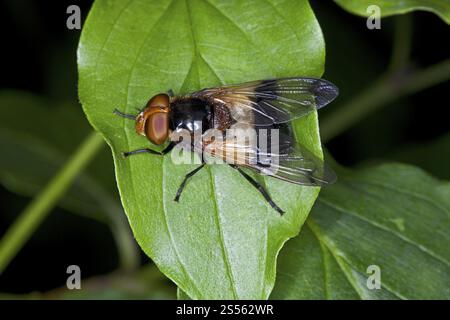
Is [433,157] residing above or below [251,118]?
below

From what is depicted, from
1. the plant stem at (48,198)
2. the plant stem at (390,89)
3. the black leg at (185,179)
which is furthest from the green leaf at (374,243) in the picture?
the plant stem at (390,89)

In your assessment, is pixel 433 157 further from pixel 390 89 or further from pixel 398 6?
pixel 398 6

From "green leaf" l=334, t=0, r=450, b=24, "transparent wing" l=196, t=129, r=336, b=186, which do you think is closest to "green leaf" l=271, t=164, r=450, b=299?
"transparent wing" l=196, t=129, r=336, b=186

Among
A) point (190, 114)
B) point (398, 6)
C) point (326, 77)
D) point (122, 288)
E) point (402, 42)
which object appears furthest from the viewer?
point (326, 77)

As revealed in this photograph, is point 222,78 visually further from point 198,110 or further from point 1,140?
point 1,140

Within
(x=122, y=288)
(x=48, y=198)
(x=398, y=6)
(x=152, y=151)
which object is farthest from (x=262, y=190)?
(x=122, y=288)

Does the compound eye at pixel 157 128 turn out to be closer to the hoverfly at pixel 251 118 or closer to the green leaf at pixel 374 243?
the hoverfly at pixel 251 118
